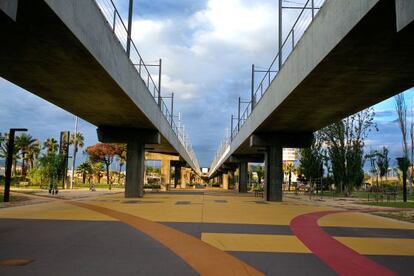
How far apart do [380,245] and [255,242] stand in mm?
3312

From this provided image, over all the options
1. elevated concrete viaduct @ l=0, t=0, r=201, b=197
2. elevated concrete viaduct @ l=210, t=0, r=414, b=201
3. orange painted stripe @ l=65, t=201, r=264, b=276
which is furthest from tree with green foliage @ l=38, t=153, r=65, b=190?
orange painted stripe @ l=65, t=201, r=264, b=276

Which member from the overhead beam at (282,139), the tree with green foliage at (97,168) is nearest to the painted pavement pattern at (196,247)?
the overhead beam at (282,139)

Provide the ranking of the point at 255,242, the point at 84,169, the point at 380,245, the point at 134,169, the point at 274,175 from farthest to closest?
the point at 84,169, the point at 134,169, the point at 274,175, the point at 380,245, the point at 255,242

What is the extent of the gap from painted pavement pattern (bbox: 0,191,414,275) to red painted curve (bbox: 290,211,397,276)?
18 mm

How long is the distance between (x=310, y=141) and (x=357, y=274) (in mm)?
27827

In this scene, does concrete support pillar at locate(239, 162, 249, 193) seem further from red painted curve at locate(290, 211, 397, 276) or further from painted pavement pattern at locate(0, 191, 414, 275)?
red painted curve at locate(290, 211, 397, 276)

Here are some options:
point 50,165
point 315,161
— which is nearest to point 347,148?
point 315,161

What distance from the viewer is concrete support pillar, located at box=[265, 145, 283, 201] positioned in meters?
35.8

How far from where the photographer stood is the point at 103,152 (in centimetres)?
10031

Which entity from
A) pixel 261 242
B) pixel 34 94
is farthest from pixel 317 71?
pixel 34 94

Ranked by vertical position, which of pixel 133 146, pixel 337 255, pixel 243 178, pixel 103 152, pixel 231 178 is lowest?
pixel 337 255

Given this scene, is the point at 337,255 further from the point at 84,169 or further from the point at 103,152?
the point at 84,169

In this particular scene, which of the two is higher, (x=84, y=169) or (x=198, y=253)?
(x=84, y=169)

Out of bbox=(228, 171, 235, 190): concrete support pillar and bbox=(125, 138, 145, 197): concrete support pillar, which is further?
bbox=(228, 171, 235, 190): concrete support pillar
